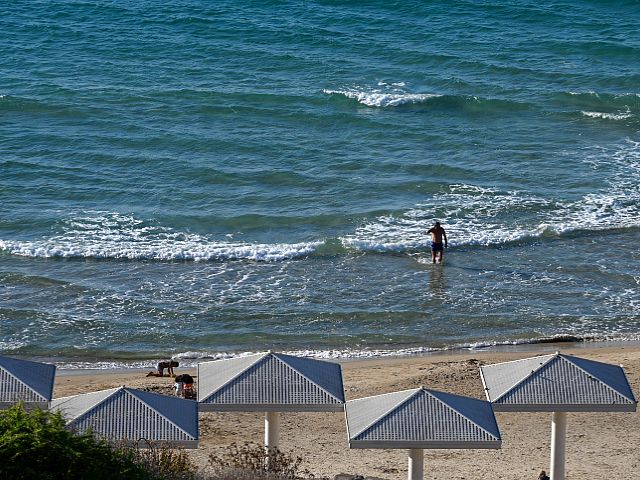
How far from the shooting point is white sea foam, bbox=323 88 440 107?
3466 centimetres

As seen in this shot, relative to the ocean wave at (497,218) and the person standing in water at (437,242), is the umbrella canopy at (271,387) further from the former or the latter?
the ocean wave at (497,218)

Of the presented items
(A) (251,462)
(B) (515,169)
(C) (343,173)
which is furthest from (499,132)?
Result: (A) (251,462)

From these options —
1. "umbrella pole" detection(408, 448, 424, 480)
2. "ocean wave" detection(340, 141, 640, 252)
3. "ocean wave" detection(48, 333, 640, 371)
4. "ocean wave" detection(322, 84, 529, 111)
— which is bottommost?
"umbrella pole" detection(408, 448, 424, 480)

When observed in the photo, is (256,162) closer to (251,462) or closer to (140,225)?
(140,225)

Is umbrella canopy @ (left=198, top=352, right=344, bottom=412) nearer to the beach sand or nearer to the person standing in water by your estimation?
the beach sand

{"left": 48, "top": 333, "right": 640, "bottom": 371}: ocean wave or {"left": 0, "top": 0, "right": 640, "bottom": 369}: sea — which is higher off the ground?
{"left": 0, "top": 0, "right": 640, "bottom": 369}: sea

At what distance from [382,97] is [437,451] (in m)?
20.1

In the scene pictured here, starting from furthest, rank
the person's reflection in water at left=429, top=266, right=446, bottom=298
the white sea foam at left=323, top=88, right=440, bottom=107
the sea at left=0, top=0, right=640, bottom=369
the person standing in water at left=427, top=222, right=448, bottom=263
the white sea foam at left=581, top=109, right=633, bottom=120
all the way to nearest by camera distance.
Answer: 1. the white sea foam at left=323, top=88, right=440, bottom=107
2. the white sea foam at left=581, top=109, right=633, bottom=120
3. the person standing in water at left=427, top=222, right=448, bottom=263
4. the person's reflection in water at left=429, top=266, right=446, bottom=298
5. the sea at left=0, top=0, right=640, bottom=369

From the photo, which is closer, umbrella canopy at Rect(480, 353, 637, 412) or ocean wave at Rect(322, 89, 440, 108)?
umbrella canopy at Rect(480, 353, 637, 412)

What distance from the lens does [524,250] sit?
984 inches

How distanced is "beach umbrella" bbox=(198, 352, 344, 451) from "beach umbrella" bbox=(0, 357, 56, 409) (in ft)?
5.62

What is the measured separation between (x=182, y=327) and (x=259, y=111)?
13481 mm

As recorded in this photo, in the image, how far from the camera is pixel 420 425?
42.8 feet

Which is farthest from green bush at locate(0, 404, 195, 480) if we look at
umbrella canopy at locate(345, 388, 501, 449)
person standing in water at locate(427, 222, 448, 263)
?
person standing in water at locate(427, 222, 448, 263)
